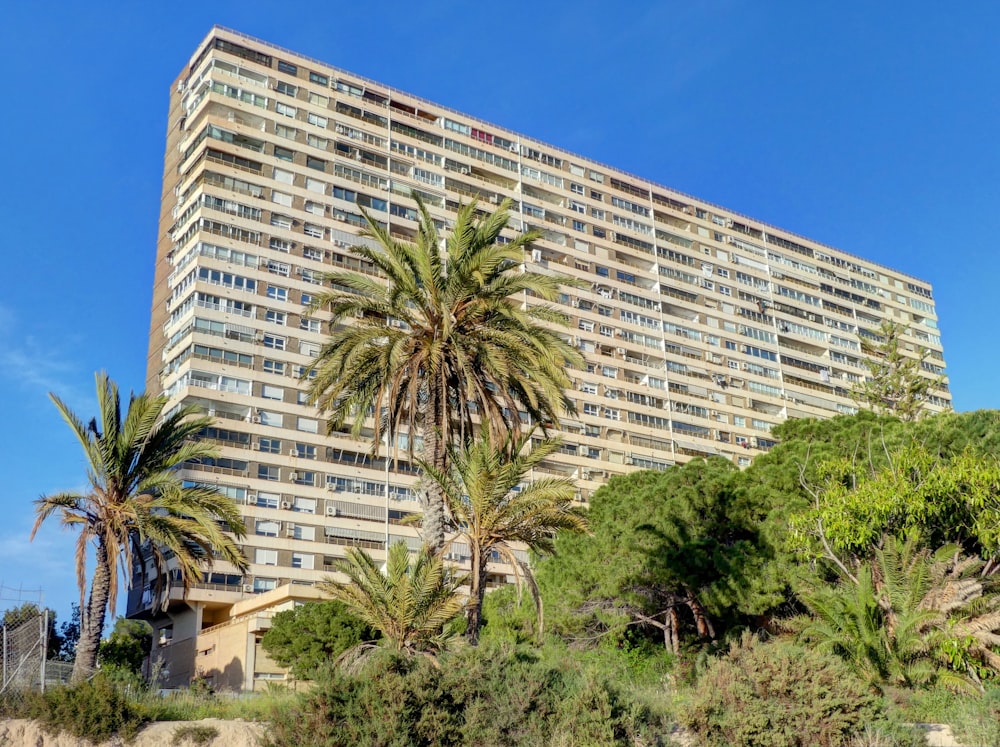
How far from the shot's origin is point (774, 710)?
1869 cm

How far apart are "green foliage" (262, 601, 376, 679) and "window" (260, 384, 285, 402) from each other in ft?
61.0

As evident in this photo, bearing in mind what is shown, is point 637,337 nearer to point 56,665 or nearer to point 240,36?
point 240,36

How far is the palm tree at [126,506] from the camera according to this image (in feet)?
87.8

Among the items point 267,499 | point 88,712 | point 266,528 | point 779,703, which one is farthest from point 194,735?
point 267,499

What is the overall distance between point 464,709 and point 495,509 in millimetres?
5833

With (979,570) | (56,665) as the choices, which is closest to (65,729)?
(56,665)

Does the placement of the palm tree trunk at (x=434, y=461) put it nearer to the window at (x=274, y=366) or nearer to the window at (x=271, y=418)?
the window at (x=271, y=418)

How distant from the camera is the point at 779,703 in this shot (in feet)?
62.0

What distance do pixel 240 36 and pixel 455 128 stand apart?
16.9m

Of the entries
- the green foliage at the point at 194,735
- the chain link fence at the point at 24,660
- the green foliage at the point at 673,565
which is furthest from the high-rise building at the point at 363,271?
the green foliage at the point at 194,735

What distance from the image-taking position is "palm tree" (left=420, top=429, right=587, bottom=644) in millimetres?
22625

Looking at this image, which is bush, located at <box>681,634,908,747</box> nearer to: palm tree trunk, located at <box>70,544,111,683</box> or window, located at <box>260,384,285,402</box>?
palm tree trunk, located at <box>70,544,111,683</box>

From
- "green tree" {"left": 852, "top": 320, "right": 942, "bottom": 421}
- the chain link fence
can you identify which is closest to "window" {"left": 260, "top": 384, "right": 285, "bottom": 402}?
the chain link fence

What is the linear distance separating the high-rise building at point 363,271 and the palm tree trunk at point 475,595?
59.4 ft
